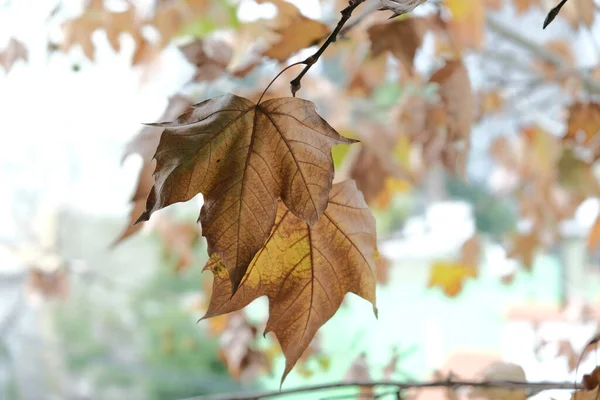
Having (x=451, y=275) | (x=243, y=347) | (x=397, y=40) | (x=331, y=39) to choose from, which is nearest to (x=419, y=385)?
(x=331, y=39)

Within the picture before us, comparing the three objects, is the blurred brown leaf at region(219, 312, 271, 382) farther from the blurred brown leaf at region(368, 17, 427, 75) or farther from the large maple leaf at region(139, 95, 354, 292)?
the large maple leaf at region(139, 95, 354, 292)

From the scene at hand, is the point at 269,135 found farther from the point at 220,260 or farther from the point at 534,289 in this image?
the point at 534,289

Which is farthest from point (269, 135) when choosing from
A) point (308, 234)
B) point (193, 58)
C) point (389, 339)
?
point (389, 339)

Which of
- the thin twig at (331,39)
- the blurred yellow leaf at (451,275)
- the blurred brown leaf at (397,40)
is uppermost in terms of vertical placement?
the blurred brown leaf at (397,40)

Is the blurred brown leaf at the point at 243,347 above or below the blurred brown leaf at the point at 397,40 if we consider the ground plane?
below

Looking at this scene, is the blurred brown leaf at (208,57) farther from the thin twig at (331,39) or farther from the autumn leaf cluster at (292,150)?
the thin twig at (331,39)

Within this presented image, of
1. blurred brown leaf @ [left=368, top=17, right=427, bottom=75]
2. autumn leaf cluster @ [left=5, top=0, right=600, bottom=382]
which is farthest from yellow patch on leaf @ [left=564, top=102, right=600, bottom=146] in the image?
blurred brown leaf @ [left=368, top=17, right=427, bottom=75]

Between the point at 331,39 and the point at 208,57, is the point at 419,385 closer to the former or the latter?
the point at 331,39

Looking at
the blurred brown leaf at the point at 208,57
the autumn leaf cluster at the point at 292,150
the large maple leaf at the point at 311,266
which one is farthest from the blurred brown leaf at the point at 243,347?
the large maple leaf at the point at 311,266
